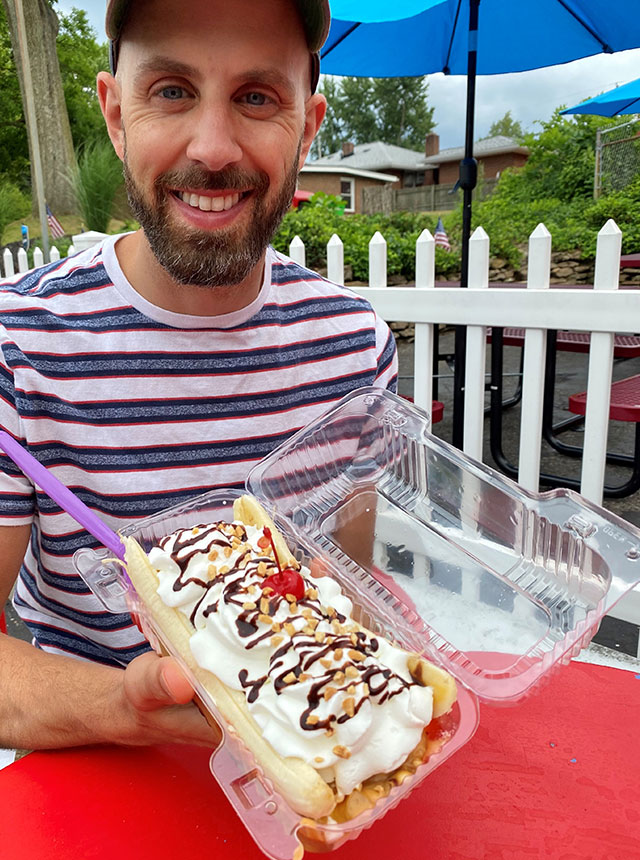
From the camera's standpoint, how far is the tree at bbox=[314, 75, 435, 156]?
63.2 meters

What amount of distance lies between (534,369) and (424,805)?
2.46 m

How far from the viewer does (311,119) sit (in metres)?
1.65

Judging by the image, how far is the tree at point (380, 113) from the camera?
6322 cm

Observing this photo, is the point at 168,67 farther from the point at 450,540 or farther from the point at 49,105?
the point at 49,105

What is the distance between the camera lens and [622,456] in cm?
512

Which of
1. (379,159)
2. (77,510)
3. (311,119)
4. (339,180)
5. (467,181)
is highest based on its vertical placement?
(379,159)

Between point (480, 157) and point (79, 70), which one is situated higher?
point (79, 70)

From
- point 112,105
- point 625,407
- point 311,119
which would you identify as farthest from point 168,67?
point 625,407

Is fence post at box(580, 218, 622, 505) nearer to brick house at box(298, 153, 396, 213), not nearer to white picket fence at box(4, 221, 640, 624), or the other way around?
white picket fence at box(4, 221, 640, 624)

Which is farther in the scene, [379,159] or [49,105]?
[379,159]

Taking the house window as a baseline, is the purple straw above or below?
below

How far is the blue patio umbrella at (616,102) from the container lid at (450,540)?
30.0 feet

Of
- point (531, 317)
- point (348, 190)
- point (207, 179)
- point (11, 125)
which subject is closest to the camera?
point (207, 179)

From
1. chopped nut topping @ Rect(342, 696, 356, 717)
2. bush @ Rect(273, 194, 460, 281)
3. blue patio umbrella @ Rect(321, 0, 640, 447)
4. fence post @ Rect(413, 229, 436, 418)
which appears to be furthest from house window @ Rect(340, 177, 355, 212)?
chopped nut topping @ Rect(342, 696, 356, 717)
